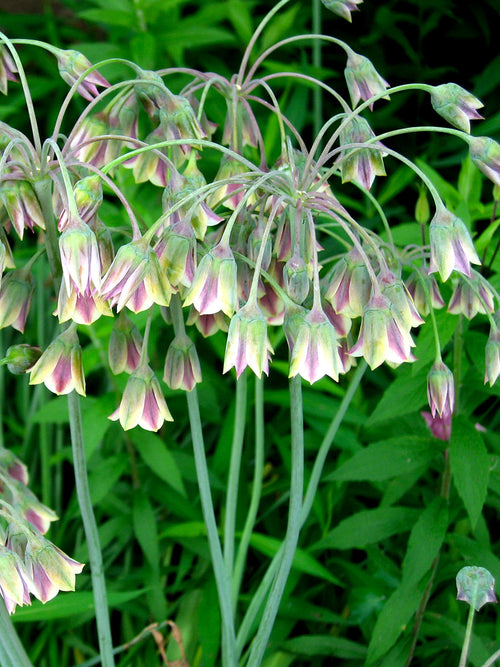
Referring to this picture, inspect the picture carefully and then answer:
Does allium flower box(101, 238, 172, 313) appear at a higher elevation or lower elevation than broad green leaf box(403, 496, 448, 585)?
higher

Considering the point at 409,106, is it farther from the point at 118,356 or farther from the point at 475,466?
the point at 118,356

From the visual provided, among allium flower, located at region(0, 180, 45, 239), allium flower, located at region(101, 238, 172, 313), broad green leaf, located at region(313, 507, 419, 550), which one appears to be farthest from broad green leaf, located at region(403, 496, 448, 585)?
allium flower, located at region(0, 180, 45, 239)

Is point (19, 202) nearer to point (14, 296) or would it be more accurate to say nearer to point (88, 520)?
point (14, 296)

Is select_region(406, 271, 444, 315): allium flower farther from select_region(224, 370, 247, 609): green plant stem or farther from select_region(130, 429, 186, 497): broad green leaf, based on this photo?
select_region(130, 429, 186, 497): broad green leaf

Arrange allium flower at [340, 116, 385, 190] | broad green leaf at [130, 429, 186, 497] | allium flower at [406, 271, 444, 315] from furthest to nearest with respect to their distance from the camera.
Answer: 1. broad green leaf at [130, 429, 186, 497]
2. allium flower at [406, 271, 444, 315]
3. allium flower at [340, 116, 385, 190]

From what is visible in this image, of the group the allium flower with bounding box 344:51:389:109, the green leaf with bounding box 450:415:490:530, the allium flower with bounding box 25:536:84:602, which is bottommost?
the green leaf with bounding box 450:415:490:530

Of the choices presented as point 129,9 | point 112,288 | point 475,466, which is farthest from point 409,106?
point 112,288

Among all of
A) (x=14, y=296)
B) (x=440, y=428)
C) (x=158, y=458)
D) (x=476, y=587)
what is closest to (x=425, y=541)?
(x=440, y=428)

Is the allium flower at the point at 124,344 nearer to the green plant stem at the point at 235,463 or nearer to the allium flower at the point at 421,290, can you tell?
the green plant stem at the point at 235,463
